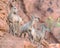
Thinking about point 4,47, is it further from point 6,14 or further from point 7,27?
point 6,14

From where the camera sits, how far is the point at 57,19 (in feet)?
64.4

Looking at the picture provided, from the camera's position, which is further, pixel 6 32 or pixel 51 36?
pixel 51 36

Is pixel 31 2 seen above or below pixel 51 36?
above

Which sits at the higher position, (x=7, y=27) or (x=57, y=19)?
(x=7, y=27)

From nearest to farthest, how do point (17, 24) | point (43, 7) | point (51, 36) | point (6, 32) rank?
1. point (6, 32)
2. point (17, 24)
3. point (51, 36)
4. point (43, 7)

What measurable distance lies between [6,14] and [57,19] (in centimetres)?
919

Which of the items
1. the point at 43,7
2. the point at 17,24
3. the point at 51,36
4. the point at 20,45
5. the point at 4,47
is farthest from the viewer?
the point at 43,7

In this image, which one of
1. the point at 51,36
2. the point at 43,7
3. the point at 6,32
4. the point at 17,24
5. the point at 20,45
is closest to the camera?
the point at 20,45

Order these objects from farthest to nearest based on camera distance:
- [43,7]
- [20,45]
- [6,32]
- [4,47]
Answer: [43,7]
[6,32]
[20,45]
[4,47]

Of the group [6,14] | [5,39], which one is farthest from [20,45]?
[6,14]

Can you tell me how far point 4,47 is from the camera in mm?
8453

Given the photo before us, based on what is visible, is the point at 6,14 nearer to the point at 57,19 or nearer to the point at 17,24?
the point at 17,24

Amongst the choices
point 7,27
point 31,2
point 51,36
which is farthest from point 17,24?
point 31,2

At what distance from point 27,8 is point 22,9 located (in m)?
0.72
